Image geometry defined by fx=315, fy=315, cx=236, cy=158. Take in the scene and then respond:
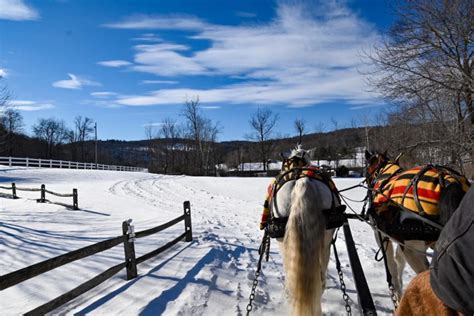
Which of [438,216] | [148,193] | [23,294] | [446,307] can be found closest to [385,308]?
[438,216]

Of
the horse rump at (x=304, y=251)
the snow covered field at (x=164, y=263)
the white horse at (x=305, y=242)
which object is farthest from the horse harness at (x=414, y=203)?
the snow covered field at (x=164, y=263)

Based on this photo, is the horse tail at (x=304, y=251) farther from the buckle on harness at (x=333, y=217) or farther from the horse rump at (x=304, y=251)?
the buckle on harness at (x=333, y=217)

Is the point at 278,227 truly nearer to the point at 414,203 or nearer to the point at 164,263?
the point at 414,203

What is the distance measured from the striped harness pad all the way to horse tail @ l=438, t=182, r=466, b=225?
52 mm

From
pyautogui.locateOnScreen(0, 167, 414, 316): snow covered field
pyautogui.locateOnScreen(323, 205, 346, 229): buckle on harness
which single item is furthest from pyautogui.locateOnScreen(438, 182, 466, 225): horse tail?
pyautogui.locateOnScreen(0, 167, 414, 316): snow covered field

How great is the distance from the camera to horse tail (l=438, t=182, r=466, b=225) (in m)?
3.02

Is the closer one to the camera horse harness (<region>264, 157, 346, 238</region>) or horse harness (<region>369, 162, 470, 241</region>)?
horse harness (<region>369, 162, 470, 241</region>)

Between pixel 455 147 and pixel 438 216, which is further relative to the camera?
pixel 455 147

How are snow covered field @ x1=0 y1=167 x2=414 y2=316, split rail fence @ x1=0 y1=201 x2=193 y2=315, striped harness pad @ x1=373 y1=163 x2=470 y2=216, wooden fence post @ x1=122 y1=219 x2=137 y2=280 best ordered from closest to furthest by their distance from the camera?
striped harness pad @ x1=373 y1=163 x2=470 y2=216, split rail fence @ x1=0 y1=201 x2=193 y2=315, snow covered field @ x1=0 y1=167 x2=414 y2=316, wooden fence post @ x1=122 y1=219 x2=137 y2=280

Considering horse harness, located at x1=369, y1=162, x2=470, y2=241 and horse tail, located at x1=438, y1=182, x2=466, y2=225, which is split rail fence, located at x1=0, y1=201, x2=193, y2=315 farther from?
horse tail, located at x1=438, y1=182, x2=466, y2=225

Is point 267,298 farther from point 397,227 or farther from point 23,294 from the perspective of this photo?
point 23,294

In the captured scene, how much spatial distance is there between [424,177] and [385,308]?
190 cm

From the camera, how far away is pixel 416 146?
12211mm

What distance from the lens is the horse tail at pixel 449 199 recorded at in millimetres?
3020
